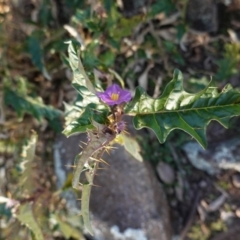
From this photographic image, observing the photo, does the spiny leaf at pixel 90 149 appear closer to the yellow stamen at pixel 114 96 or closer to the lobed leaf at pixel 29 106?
the yellow stamen at pixel 114 96

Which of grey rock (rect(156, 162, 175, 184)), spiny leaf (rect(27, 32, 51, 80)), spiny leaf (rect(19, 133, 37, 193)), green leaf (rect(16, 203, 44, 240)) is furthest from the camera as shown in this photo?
grey rock (rect(156, 162, 175, 184))

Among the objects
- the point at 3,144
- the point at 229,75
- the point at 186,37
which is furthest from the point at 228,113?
the point at 3,144

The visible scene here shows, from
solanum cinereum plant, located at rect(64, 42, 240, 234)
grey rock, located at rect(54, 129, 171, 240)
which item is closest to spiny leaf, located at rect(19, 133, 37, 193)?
grey rock, located at rect(54, 129, 171, 240)

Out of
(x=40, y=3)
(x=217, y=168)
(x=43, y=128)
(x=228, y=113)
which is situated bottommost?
(x=217, y=168)

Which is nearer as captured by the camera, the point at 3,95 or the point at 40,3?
the point at 3,95

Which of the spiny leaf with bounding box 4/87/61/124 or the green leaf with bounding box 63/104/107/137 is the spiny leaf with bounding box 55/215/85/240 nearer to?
the spiny leaf with bounding box 4/87/61/124

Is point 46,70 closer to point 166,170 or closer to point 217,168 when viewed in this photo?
point 166,170

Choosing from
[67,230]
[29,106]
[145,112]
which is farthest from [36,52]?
[145,112]
